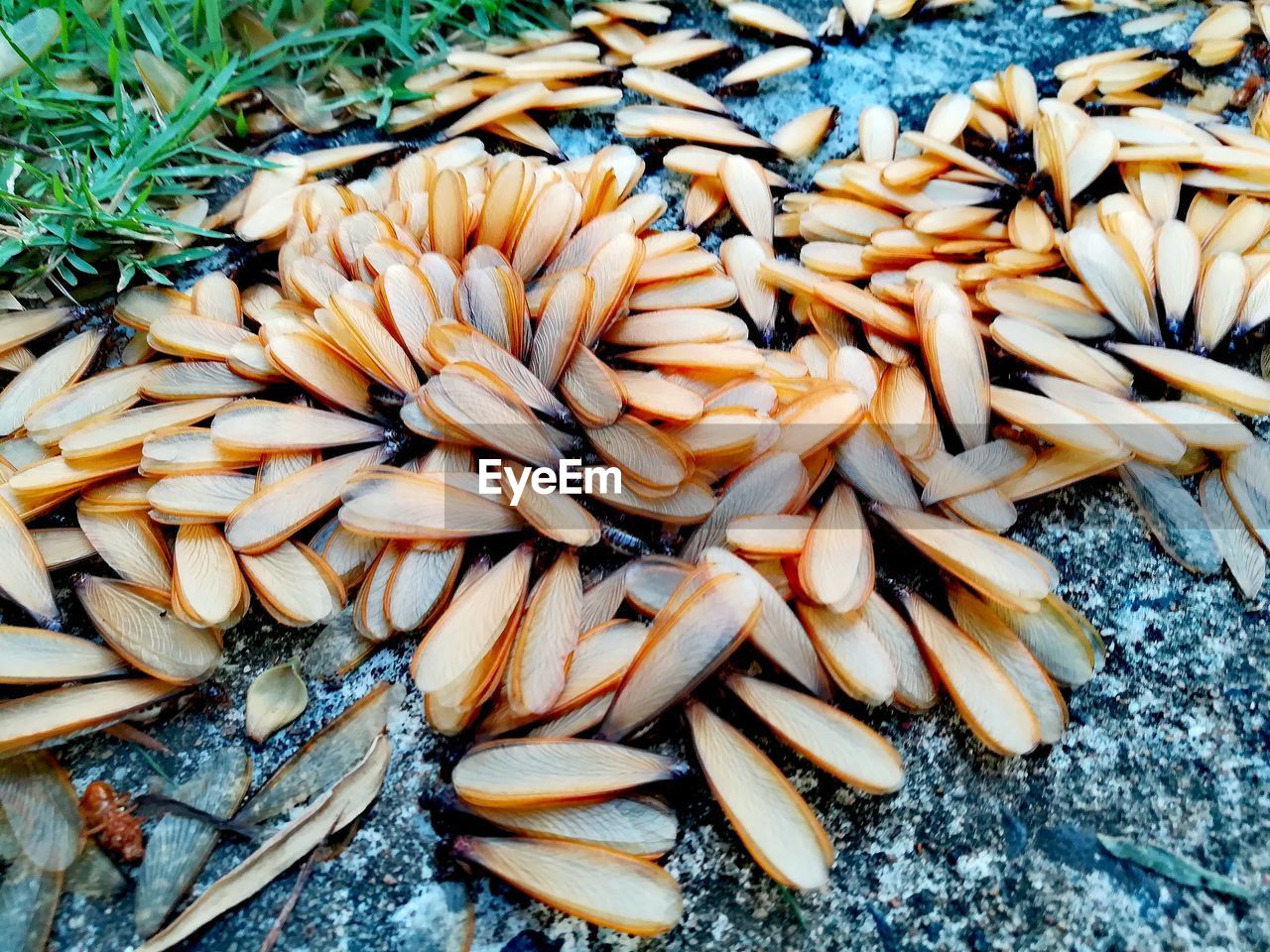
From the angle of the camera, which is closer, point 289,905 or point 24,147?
point 289,905

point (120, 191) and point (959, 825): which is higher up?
point (120, 191)

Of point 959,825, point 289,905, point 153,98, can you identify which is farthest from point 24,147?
point 959,825

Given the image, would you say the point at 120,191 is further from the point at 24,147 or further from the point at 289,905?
the point at 289,905

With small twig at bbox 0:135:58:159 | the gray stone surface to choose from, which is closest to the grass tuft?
small twig at bbox 0:135:58:159

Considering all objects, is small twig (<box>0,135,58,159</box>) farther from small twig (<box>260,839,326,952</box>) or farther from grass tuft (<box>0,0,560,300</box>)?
small twig (<box>260,839,326,952</box>)

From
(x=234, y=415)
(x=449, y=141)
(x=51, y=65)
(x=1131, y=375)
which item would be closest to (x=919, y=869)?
(x=1131, y=375)

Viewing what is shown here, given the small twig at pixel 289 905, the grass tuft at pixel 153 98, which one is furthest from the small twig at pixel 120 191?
the small twig at pixel 289 905
